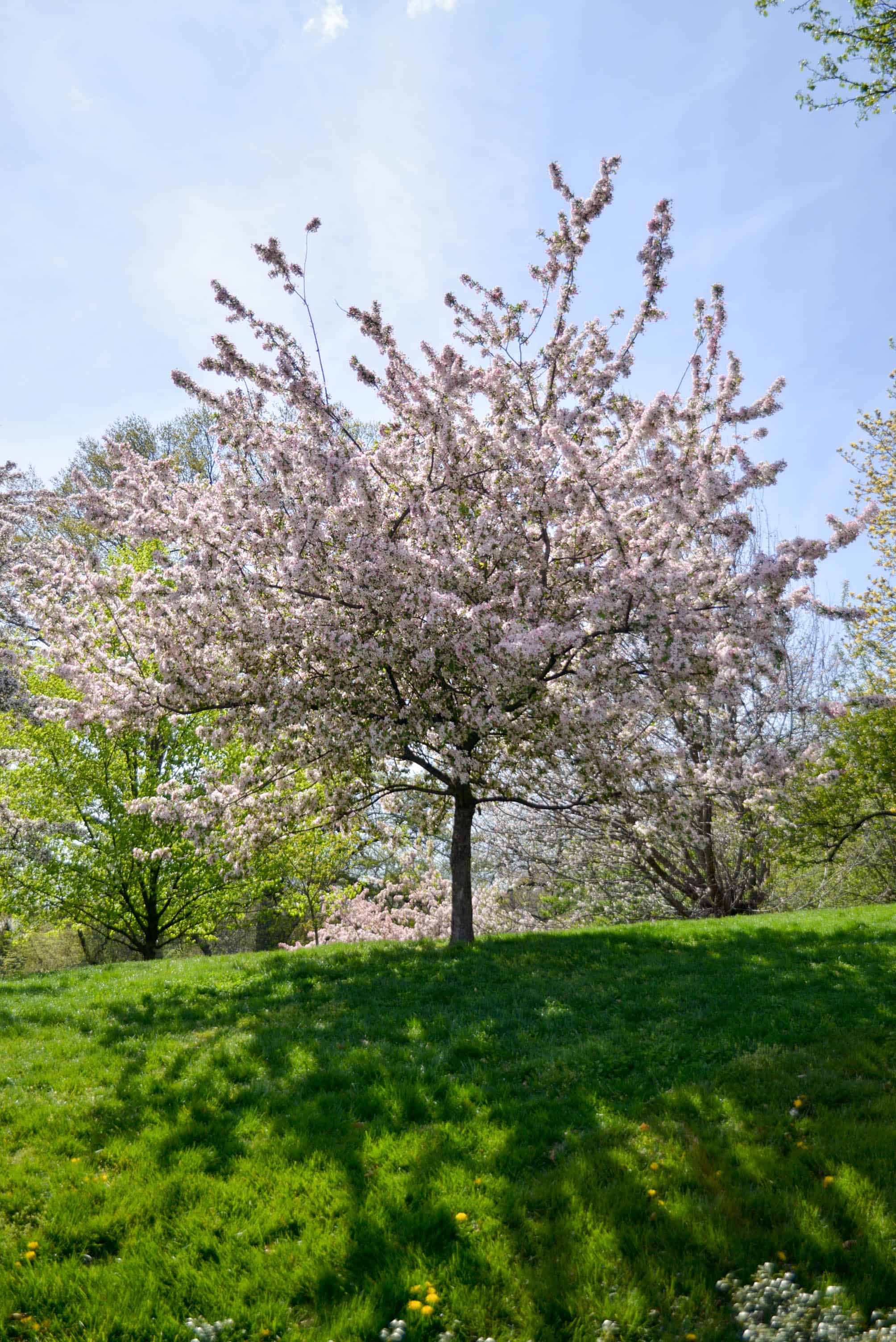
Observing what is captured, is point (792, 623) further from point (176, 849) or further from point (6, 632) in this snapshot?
point (6, 632)

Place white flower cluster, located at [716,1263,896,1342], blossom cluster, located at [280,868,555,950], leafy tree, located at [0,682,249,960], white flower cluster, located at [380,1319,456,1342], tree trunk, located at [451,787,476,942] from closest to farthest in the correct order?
white flower cluster, located at [716,1263,896,1342], white flower cluster, located at [380,1319,456,1342], tree trunk, located at [451,787,476,942], leafy tree, located at [0,682,249,960], blossom cluster, located at [280,868,555,950]

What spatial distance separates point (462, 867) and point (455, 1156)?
670 cm

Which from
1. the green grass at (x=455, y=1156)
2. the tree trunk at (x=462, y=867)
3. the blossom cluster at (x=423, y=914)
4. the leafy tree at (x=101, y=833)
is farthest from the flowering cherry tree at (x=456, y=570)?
the blossom cluster at (x=423, y=914)

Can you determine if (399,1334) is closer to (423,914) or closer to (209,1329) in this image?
(209,1329)

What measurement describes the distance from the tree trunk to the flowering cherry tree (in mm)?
43

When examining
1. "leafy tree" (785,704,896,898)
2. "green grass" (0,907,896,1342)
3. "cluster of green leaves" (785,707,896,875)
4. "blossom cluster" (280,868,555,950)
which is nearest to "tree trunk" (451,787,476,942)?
"green grass" (0,907,896,1342)

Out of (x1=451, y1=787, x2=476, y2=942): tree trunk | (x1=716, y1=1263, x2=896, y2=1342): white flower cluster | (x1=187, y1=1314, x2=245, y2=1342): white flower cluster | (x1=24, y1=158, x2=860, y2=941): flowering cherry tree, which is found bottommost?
(x1=187, y1=1314, x2=245, y2=1342): white flower cluster

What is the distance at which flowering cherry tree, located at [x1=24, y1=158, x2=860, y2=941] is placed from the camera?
939 cm

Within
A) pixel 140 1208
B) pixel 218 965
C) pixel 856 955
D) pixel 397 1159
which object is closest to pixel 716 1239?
pixel 397 1159

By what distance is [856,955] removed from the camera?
9.24 metres

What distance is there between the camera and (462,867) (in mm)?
11594

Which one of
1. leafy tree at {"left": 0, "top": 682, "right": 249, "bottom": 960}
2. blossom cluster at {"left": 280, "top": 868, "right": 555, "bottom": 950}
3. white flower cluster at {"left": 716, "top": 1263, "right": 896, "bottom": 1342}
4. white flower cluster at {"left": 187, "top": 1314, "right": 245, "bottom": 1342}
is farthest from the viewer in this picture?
blossom cluster at {"left": 280, "top": 868, "right": 555, "bottom": 950}

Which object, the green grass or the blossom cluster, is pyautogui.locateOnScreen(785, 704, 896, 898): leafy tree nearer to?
the blossom cluster

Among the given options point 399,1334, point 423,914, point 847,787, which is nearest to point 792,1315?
point 399,1334
